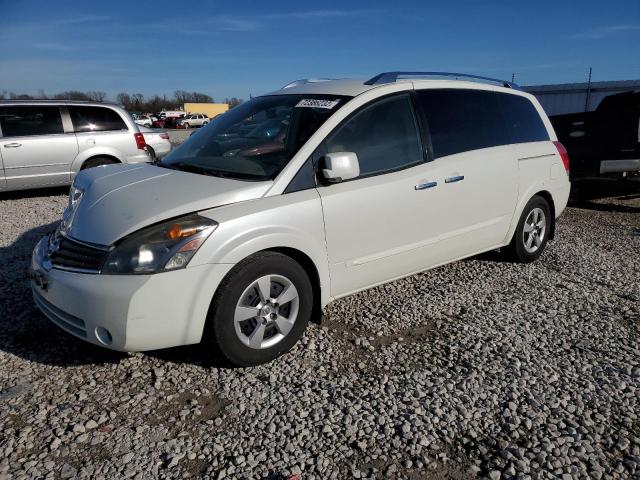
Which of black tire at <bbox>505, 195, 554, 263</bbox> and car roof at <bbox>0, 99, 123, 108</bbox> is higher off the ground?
car roof at <bbox>0, 99, 123, 108</bbox>

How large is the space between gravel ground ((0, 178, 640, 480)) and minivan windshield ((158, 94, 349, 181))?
4.15ft

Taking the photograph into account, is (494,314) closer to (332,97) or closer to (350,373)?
(350,373)

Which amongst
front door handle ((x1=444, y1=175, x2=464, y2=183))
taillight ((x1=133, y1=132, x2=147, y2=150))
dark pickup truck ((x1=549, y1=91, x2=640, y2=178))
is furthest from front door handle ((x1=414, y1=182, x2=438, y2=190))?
taillight ((x1=133, y1=132, x2=147, y2=150))

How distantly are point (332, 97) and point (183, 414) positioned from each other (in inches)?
92.7

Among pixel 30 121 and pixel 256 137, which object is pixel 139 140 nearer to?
pixel 30 121

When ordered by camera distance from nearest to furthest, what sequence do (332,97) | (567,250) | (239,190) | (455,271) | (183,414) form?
(183,414) < (239,190) < (332,97) < (455,271) < (567,250)

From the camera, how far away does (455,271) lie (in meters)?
4.95

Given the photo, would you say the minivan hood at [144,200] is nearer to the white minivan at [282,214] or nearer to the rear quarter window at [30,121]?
the white minivan at [282,214]

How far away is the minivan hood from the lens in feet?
9.43

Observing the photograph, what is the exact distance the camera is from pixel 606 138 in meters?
7.68

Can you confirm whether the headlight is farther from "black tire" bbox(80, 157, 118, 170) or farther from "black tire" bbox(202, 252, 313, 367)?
"black tire" bbox(80, 157, 118, 170)

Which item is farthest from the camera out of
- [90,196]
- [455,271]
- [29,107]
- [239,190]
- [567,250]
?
[29,107]

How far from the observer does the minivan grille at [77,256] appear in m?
2.80

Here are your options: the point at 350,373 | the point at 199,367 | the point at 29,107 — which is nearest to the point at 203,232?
the point at 199,367
